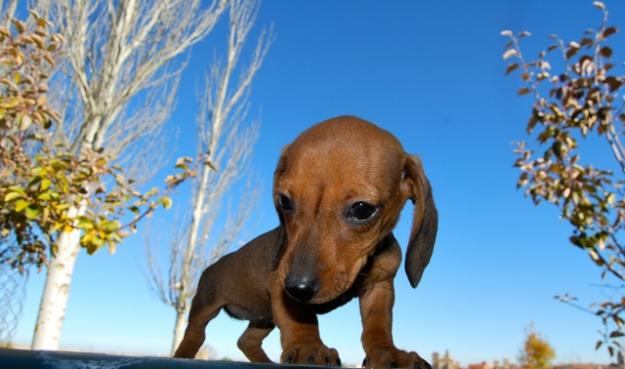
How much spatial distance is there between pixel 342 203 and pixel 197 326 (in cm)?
153

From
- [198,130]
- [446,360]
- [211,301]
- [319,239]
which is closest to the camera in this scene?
[319,239]

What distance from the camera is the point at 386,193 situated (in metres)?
2.54

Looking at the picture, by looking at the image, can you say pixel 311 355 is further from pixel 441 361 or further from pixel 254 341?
pixel 441 361

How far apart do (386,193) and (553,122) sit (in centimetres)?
329

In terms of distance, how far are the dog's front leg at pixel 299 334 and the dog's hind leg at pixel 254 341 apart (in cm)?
138

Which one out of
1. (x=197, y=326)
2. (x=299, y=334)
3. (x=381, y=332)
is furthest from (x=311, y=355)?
(x=197, y=326)

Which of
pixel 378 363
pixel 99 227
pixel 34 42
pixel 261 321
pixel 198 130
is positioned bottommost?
pixel 378 363

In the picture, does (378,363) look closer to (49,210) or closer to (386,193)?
(386,193)

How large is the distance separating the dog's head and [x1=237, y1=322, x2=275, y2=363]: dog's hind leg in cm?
144

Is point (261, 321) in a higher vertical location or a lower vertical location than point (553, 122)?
lower

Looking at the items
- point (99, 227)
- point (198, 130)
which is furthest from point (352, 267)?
point (198, 130)

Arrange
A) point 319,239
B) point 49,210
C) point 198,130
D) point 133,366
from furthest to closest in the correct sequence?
point 198,130, point 49,210, point 319,239, point 133,366

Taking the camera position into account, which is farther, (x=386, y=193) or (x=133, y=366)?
(x=386, y=193)

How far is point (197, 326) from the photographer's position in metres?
3.45
